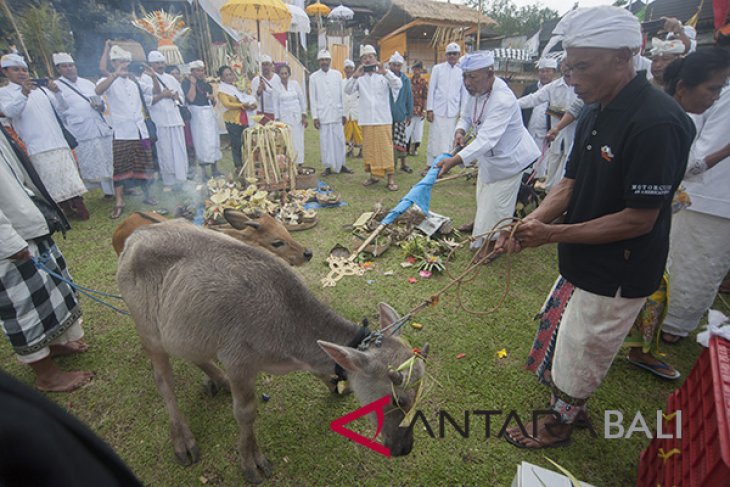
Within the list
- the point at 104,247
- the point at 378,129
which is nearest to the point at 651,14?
the point at 378,129

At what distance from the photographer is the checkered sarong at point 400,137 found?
1069 centimetres

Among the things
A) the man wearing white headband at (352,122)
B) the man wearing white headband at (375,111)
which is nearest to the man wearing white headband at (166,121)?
the man wearing white headband at (375,111)

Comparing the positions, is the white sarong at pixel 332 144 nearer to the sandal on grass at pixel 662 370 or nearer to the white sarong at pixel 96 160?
the white sarong at pixel 96 160

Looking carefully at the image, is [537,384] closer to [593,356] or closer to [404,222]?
[593,356]

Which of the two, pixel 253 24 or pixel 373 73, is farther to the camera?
pixel 253 24

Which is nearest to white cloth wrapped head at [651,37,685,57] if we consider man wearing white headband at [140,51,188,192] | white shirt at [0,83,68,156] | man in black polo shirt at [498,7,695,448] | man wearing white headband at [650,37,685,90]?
man wearing white headband at [650,37,685,90]

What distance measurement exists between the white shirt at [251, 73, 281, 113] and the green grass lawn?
22.0 ft

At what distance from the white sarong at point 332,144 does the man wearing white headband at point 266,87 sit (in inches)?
60.6

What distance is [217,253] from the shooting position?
107 inches

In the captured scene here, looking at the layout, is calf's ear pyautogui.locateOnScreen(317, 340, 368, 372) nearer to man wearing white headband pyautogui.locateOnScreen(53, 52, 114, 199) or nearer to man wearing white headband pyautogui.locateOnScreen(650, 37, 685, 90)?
man wearing white headband pyautogui.locateOnScreen(650, 37, 685, 90)

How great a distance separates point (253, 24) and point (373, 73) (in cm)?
633

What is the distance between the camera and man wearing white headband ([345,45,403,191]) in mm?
9328

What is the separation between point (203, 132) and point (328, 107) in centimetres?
355

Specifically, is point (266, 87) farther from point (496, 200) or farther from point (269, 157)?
point (496, 200)
